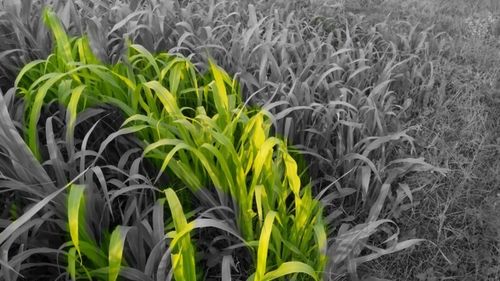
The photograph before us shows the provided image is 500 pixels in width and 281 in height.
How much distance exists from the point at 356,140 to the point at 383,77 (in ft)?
1.60

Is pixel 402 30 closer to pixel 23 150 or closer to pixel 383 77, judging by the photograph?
pixel 383 77

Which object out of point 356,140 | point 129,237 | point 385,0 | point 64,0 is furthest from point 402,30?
point 129,237

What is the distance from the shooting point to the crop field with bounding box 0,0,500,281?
1.17m

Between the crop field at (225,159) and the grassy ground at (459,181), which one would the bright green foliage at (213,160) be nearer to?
the crop field at (225,159)

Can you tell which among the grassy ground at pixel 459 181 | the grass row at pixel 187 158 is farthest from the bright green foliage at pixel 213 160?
the grassy ground at pixel 459 181

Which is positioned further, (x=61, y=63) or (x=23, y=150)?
(x=61, y=63)

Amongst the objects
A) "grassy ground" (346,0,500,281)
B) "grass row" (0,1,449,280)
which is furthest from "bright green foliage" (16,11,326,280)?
"grassy ground" (346,0,500,281)

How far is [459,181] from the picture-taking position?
1825 mm

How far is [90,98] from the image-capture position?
149cm

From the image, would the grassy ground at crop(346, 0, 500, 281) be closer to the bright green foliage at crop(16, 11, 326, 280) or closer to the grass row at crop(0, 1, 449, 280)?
the grass row at crop(0, 1, 449, 280)

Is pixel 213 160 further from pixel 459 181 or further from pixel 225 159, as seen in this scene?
pixel 459 181

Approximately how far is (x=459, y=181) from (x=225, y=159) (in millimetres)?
988

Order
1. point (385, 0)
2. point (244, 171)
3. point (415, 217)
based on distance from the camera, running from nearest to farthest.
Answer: point (244, 171), point (415, 217), point (385, 0)

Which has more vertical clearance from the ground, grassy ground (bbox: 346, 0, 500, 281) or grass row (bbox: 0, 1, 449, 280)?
grass row (bbox: 0, 1, 449, 280)
